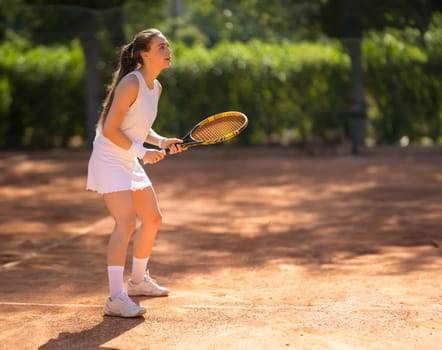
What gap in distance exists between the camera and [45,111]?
56.1ft

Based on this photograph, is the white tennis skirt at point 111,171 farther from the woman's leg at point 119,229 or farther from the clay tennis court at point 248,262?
the clay tennis court at point 248,262

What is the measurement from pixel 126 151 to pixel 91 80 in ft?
38.3

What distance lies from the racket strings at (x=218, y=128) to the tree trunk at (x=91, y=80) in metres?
11.1

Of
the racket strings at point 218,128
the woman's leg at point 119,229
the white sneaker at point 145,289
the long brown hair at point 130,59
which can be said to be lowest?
the white sneaker at point 145,289

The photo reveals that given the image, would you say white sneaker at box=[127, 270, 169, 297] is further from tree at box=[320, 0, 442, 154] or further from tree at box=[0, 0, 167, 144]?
tree at box=[0, 0, 167, 144]

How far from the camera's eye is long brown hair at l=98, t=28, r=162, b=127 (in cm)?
520

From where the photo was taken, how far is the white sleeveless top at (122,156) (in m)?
5.09

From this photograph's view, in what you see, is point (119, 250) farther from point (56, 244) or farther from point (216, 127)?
point (56, 244)

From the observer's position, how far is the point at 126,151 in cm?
511

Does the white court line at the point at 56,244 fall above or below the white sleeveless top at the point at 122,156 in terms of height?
below

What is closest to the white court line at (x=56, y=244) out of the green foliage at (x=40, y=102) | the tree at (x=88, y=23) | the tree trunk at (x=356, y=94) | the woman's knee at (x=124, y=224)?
the woman's knee at (x=124, y=224)

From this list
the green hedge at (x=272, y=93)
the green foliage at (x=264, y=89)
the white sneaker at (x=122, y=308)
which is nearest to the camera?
the white sneaker at (x=122, y=308)

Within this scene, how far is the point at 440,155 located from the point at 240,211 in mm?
6061

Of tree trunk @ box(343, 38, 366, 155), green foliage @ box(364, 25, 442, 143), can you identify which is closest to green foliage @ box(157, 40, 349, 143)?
tree trunk @ box(343, 38, 366, 155)
